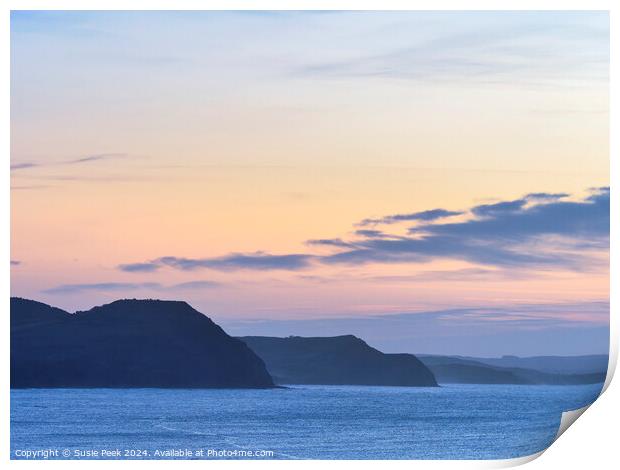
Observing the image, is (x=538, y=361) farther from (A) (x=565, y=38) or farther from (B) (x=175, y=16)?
(B) (x=175, y=16)

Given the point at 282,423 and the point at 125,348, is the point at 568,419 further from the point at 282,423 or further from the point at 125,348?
the point at 282,423

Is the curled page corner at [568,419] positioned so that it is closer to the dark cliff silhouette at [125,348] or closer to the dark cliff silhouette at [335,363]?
the dark cliff silhouette at [335,363]

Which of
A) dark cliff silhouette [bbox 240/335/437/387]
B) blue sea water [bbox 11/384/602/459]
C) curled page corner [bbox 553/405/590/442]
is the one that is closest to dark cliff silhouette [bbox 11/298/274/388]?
blue sea water [bbox 11/384/602/459]

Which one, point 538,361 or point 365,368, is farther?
point 365,368

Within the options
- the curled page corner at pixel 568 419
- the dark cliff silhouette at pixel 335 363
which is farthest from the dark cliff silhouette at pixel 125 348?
the curled page corner at pixel 568 419

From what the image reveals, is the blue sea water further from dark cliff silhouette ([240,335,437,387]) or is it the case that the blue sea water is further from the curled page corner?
dark cliff silhouette ([240,335,437,387])

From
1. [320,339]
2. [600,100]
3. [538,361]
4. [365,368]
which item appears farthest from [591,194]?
[365,368]
